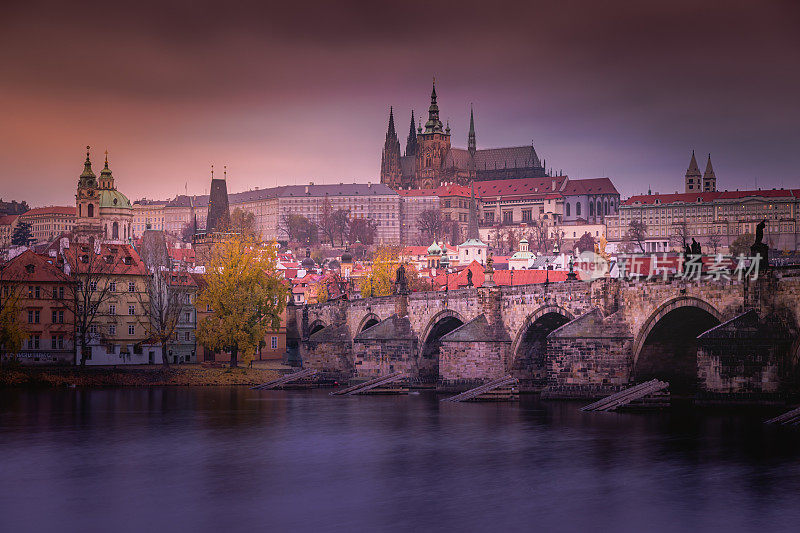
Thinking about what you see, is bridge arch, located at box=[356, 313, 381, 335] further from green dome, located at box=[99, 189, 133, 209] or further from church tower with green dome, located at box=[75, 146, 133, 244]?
green dome, located at box=[99, 189, 133, 209]

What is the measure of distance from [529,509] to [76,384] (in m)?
43.2

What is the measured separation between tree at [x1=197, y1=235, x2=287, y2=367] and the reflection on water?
59.8 ft

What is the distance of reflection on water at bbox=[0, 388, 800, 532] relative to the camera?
1035 inches

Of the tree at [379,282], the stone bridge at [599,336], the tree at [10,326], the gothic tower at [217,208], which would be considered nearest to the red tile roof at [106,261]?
the tree at [10,326]

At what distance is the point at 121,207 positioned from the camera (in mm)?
193125

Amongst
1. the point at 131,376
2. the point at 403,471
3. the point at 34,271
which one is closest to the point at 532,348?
the point at 403,471

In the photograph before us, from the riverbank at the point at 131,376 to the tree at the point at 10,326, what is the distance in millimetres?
1581

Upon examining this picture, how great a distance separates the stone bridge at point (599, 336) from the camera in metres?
35.4

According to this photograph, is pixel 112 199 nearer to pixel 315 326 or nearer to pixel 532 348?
pixel 315 326

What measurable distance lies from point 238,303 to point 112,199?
13048cm

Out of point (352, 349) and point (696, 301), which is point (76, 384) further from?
point (696, 301)

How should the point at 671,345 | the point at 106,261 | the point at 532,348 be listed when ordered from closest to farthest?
the point at 671,345
the point at 532,348
the point at 106,261

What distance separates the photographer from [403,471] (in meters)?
33.5

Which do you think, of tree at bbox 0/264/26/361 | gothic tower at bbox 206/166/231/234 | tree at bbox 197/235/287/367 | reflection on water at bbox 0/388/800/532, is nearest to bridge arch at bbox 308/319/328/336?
tree at bbox 197/235/287/367
